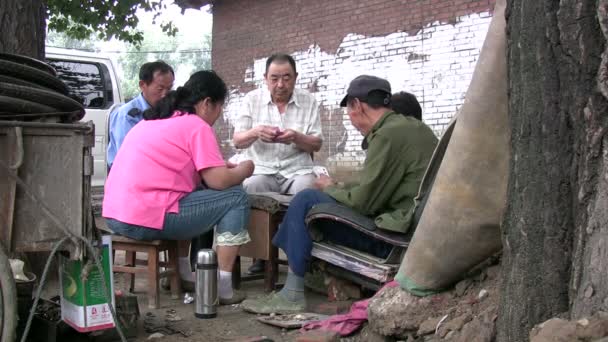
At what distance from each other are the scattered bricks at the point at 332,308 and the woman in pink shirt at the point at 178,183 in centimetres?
72

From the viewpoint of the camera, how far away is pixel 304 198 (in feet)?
14.3

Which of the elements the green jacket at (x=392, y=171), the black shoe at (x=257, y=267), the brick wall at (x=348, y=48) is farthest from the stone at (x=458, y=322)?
the brick wall at (x=348, y=48)

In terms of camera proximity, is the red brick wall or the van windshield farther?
the van windshield

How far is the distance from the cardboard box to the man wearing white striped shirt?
2.04 m

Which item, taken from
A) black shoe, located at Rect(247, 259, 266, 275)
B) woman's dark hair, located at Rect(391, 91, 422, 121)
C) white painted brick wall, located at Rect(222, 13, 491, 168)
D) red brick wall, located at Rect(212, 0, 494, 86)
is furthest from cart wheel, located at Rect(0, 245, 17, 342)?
red brick wall, located at Rect(212, 0, 494, 86)

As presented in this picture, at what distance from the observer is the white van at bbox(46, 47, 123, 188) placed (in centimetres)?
1054

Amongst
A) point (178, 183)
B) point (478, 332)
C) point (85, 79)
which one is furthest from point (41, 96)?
point (85, 79)

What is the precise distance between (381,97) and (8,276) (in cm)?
233

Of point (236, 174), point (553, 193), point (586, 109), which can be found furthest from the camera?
→ point (236, 174)

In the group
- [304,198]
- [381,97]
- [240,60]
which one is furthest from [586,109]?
[240,60]

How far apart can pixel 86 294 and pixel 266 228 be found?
1760mm

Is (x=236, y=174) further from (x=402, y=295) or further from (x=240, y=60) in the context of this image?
(x=240, y=60)

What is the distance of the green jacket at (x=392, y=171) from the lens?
3967mm

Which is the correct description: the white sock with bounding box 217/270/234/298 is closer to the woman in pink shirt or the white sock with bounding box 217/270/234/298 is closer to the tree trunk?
the woman in pink shirt
